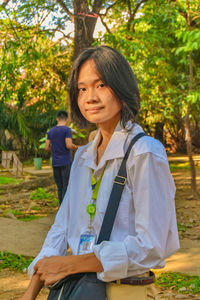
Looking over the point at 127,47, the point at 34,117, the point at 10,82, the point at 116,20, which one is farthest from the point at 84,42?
the point at 34,117

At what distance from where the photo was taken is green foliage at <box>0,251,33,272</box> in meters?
4.59

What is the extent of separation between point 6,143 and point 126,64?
1814 cm

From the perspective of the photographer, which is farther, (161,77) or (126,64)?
(161,77)

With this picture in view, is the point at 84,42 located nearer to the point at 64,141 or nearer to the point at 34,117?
the point at 64,141

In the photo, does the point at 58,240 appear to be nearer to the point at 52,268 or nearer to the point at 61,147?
the point at 52,268

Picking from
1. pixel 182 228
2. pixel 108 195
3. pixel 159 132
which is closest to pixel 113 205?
pixel 108 195

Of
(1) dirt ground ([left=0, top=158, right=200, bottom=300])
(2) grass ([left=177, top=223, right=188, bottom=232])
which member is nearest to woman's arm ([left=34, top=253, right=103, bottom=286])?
(1) dirt ground ([left=0, top=158, right=200, bottom=300])

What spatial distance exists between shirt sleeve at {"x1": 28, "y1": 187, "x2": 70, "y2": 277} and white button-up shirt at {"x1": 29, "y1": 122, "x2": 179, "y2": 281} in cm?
1

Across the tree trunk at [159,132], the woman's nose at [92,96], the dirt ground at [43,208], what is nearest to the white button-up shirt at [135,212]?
the woman's nose at [92,96]

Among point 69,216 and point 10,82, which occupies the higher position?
point 10,82

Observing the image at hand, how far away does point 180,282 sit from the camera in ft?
13.1

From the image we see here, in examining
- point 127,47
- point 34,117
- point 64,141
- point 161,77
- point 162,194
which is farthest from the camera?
point 34,117

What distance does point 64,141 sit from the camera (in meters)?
6.98

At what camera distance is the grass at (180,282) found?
3.83m
